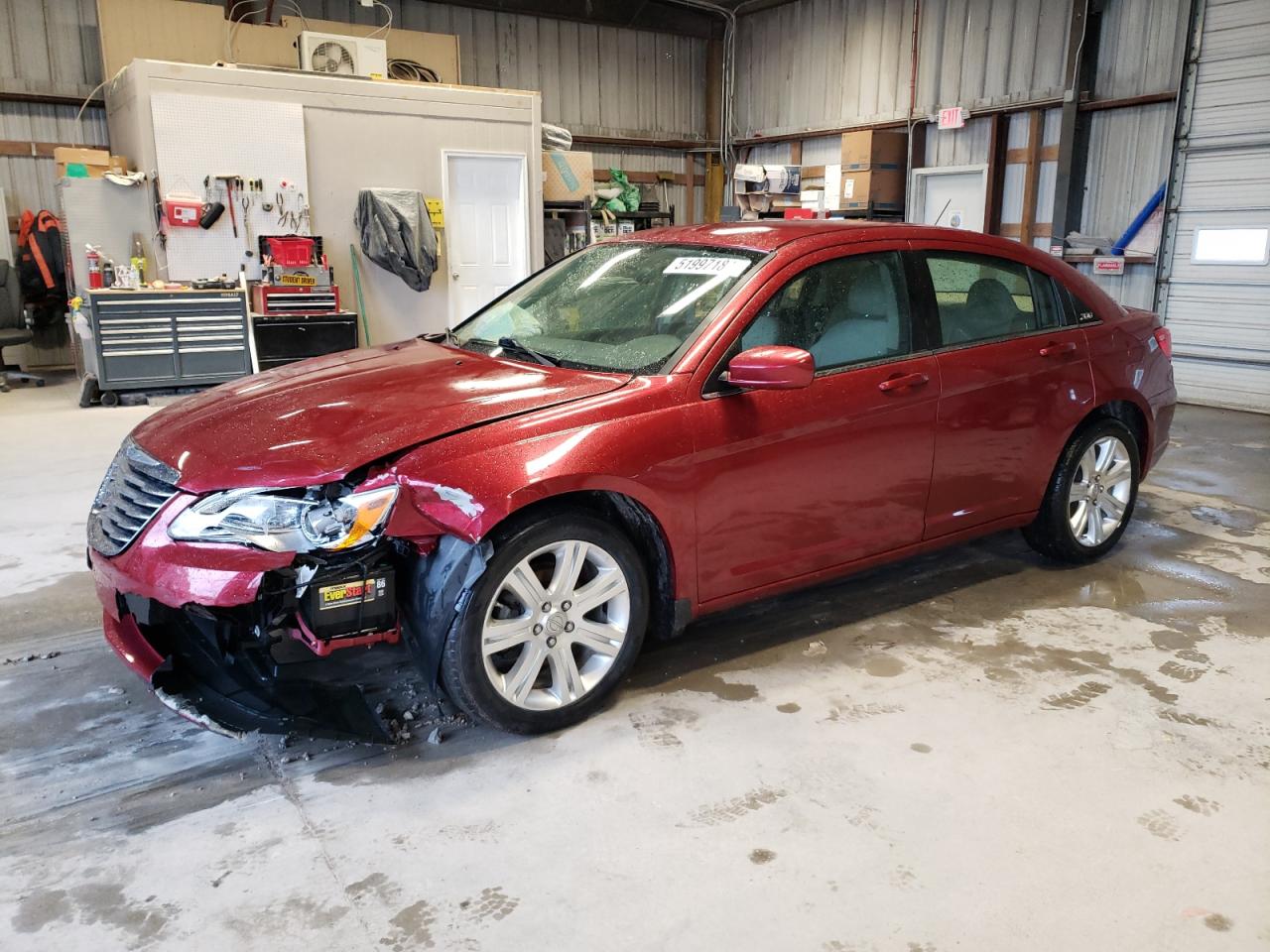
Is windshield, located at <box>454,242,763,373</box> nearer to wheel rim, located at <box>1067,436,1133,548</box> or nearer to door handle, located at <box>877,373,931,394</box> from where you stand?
door handle, located at <box>877,373,931,394</box>

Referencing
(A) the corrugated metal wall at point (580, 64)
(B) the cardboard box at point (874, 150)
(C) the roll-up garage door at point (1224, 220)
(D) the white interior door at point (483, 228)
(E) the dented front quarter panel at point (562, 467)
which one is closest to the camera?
(E) the dented front quarter panel at point (562, 467)

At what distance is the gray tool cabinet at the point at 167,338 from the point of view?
752cm

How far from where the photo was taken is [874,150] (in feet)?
37.0

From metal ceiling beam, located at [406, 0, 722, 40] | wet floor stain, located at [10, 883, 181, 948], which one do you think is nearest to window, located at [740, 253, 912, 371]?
wet floor stain, located at [10, 883, 181, 948]

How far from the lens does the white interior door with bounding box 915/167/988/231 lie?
10898 mm

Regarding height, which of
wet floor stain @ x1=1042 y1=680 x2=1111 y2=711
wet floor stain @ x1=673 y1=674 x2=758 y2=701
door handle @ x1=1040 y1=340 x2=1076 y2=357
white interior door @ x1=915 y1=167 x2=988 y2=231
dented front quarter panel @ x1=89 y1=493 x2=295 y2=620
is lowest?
wet floor stain @ x1=1042 y1=680 x2=1111 y2=711

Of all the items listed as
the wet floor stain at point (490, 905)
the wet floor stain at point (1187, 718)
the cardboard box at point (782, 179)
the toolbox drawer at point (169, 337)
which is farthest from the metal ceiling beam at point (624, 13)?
the wet floor stain at point (490, 905)

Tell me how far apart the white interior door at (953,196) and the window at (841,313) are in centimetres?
843

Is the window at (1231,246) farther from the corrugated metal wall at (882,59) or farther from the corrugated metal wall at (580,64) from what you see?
the corrugated metal wall at (580,64)

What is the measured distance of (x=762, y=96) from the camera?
13602mm

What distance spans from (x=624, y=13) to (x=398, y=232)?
19.3ft

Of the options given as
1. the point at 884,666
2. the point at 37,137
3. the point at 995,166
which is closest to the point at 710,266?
the point at 884,666

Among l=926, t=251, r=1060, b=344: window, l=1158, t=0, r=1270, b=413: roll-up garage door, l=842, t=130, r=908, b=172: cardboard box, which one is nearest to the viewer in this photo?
l=926, t=251, r=1060, b=344: window

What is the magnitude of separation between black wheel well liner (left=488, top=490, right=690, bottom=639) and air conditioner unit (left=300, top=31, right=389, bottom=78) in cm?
793
